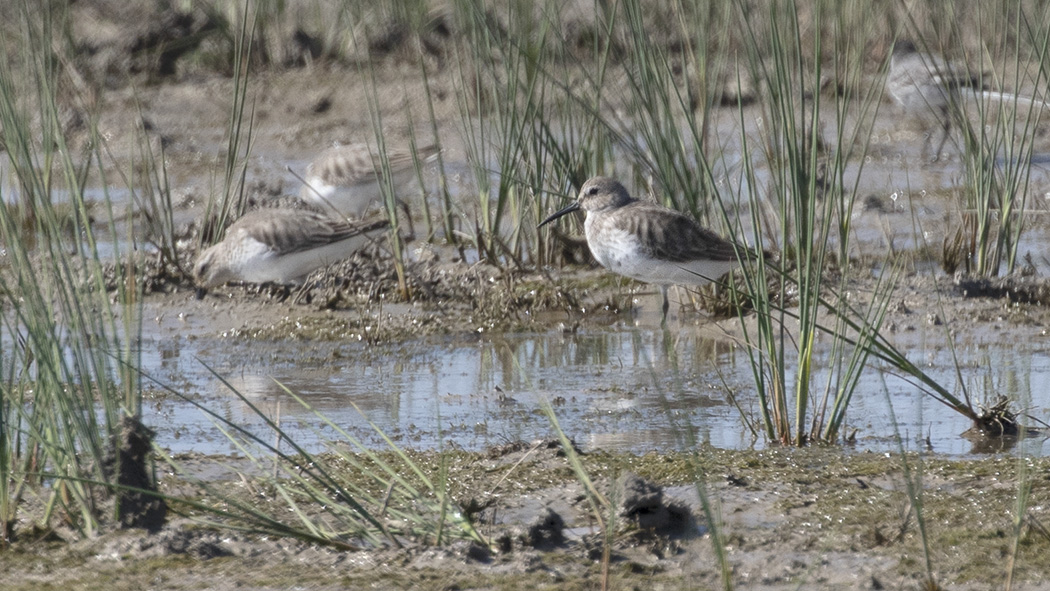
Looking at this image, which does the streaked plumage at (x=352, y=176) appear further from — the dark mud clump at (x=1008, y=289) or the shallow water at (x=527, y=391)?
the dark mud clump at (x=1008, y=289)

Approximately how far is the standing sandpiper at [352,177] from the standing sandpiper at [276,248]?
3.57ft

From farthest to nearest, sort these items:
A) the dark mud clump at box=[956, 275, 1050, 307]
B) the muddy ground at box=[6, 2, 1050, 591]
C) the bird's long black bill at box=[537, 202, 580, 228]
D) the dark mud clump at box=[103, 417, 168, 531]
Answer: the bird's long black bill at box=[537, 202, 580, 228]
the dark mud clump at box=[956, 275, 1050, 307]
the dark mud clump at box=[103, 417, 168, 531]
the muddy ground at box=[6, 2, 1050, 591]

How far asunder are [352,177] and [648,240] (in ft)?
9.84

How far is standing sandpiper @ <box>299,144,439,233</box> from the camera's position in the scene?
9211mm

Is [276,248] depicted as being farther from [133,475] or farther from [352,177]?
[133,475]

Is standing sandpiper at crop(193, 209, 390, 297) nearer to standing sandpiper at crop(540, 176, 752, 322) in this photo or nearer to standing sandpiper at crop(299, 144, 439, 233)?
standing sandpiper at crop(299, 144, 439, 233)

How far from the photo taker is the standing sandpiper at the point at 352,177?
30.2 ft

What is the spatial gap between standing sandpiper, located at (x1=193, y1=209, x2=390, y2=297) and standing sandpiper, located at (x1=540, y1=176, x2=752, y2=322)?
1.27 metres

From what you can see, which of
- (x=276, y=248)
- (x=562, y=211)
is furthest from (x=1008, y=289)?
(x=276, y=248)

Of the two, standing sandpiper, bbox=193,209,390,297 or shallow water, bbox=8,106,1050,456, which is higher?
standing sandpiper, bbox=193,209,390,297

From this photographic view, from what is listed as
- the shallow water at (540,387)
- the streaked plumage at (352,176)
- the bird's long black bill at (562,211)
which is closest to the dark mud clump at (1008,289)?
the shallow water at (540,387)

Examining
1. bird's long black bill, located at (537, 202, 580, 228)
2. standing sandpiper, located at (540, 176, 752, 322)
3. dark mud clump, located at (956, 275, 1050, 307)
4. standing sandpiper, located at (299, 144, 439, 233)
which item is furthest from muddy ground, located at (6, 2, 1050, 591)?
standing sandpiper, located at (299, 144, 439, 233)

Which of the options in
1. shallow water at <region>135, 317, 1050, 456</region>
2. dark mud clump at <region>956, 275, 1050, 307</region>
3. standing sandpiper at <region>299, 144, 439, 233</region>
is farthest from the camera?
standing sandpiper at <region>299, 144, 439, 233</region>

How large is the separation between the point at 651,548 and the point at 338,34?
10290mm
